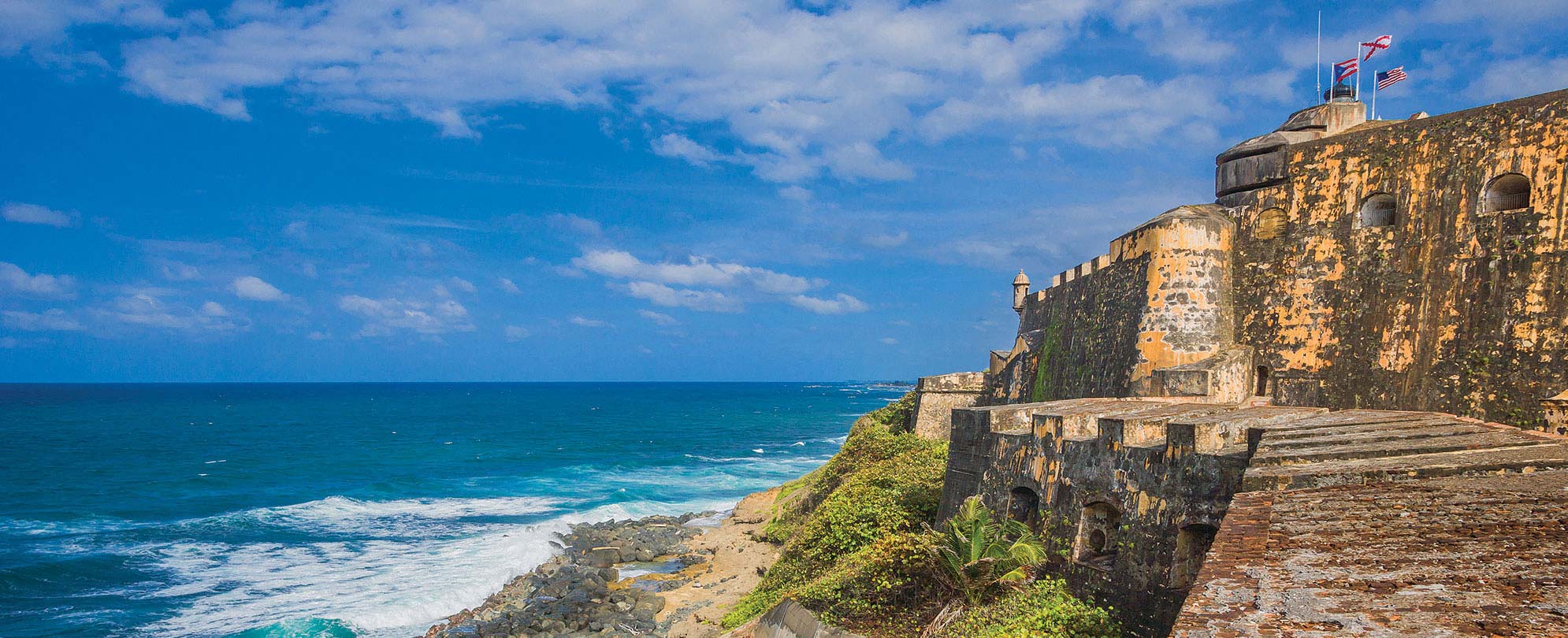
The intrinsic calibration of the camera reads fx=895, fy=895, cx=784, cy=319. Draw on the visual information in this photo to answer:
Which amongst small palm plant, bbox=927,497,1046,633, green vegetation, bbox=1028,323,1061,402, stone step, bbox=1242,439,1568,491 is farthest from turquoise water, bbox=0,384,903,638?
stone step, bbox=1242,439,1568,491

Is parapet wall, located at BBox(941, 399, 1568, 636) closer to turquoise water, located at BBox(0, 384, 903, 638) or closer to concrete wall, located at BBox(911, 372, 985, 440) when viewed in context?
concrete wall, located at BBox(911, 372, 985, 440)

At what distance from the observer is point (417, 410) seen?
129m

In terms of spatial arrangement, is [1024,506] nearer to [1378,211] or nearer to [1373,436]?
[1373,436]

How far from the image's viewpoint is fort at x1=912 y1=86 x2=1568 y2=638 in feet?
17.0

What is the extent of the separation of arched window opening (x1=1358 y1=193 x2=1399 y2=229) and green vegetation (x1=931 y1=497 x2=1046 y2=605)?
836cm

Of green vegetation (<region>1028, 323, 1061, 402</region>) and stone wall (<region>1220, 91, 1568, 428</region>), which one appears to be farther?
green vegetation (<region>1028, 323, 1061, 402</region>)

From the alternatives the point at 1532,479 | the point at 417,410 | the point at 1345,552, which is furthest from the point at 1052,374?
the point at 417,410

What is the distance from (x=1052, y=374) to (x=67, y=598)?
29.6 metres

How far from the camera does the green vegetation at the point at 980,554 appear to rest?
1202 cm

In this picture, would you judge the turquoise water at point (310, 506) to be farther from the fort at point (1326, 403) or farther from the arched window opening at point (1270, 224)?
the arched window opening at point (1270, 224)

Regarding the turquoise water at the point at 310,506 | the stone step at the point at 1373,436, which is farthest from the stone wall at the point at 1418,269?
the turquoise water at the point at 310,506

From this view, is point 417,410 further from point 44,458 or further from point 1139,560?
point 1139,560

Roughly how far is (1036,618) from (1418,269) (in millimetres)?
8956

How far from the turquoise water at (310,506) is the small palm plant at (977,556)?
55.9ft
